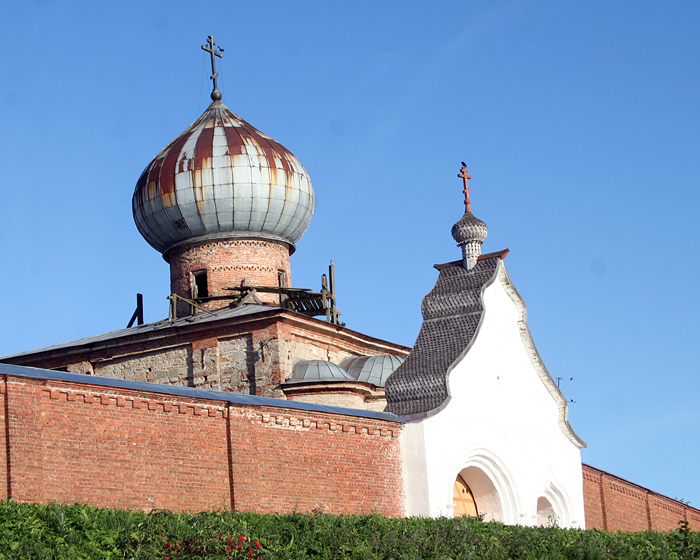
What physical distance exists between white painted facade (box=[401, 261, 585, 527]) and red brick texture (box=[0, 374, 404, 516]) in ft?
1.56

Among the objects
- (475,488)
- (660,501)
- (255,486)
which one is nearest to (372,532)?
(255,486)

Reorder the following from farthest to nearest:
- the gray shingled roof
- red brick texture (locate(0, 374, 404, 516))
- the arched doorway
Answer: the arched doorway → the gray shingled roof → red brick texture (locate(0, 374, 404, 516))

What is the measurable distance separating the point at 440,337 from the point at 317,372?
3.39 m

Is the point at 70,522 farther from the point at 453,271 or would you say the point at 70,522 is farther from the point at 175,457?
the point at 453,271

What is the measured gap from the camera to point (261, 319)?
22281 millimetres

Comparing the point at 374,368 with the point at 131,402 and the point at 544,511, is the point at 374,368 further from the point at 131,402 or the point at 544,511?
the point at 131,402

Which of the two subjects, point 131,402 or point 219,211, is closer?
point 131,402

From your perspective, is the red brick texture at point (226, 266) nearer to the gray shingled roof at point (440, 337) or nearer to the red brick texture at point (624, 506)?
the gray shingled roof at point (440, 337)

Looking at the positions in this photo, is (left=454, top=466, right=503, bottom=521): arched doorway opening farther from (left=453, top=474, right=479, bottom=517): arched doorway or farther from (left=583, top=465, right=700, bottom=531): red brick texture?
(left=583, top=465, right=700, bottom=531): red brick texture

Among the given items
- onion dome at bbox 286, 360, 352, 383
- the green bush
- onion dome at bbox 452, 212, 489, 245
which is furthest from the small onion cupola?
the green bush

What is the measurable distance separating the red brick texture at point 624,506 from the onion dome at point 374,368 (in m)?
3.85

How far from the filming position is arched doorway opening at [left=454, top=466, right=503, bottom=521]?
1850cm

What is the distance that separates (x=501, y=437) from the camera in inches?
737

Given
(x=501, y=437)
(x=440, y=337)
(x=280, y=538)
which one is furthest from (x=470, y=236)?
(x=280, y=538)
